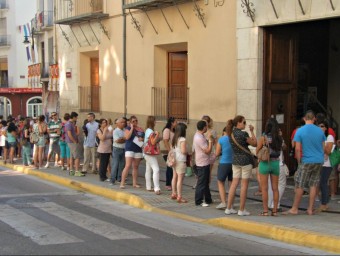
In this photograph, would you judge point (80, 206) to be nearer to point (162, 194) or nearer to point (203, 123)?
point (162, 194)

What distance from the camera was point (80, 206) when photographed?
1052cm

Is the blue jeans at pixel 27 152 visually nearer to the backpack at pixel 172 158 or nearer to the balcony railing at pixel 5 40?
the backpack at pixel 172 158

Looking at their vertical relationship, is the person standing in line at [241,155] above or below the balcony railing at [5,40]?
A: below

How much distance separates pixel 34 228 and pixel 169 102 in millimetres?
9119

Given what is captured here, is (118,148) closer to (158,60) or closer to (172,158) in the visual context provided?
(172,158)

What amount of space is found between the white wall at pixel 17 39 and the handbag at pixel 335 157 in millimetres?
47658

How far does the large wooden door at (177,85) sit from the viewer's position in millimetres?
16438

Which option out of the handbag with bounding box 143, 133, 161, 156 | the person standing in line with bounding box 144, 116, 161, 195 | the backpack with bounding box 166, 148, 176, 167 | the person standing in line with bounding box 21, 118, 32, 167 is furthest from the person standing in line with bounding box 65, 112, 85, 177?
the backpack with bounding box 166, 148, 176, 167

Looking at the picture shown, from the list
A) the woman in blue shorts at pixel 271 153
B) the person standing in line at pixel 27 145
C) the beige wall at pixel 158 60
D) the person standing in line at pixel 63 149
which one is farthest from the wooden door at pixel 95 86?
the woman in blue shorts at pixel 271 153

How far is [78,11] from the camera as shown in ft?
68.3

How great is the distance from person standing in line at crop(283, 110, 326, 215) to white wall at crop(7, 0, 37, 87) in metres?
48.4

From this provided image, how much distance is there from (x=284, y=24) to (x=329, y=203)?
4.48 m

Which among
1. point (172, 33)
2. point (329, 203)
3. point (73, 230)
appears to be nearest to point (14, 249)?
point (73, 230)

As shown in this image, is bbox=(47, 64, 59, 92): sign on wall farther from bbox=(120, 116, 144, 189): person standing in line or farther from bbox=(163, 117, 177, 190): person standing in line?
bbox=(163, 117, 177, 190): person standing in line
